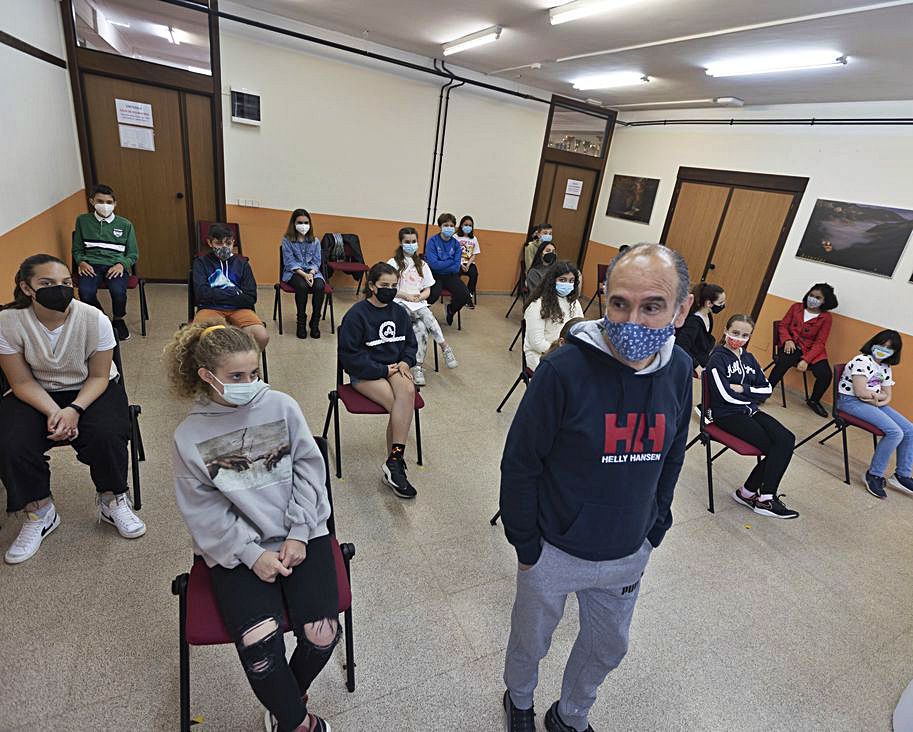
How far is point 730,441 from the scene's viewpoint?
286 cm

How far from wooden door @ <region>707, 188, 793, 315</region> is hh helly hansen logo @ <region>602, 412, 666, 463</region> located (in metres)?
5.39

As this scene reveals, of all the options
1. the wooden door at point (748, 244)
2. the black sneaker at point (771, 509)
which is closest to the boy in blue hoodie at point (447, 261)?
the wooden door at point (748, 244)

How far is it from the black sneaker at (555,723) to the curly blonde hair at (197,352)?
5.06 feet

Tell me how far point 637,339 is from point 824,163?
17.8ft

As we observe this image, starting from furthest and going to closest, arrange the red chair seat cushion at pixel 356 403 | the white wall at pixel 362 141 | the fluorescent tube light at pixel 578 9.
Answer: the white wall at pixel 362 141, the fluorescent tube light at pixel 578 9, the red chair seat cushion at pixel 356 403

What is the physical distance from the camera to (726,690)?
6.07 ft

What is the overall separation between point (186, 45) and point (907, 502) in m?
7.43

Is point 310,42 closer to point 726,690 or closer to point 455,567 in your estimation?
point 455,567

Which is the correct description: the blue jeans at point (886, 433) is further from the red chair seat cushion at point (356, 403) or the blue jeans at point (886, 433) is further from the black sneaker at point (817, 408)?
the red chair seat cushion at point (356, 403)

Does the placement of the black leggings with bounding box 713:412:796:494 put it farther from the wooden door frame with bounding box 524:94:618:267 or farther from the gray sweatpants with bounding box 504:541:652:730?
the wooden door frame with bounding box 524:94:618:267

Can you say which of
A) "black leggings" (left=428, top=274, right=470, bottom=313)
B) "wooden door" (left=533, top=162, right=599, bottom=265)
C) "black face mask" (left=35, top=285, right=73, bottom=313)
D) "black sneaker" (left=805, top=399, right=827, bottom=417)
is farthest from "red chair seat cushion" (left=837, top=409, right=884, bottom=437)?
"wooden door" (left=533, top=162, right=599, bottom=265)

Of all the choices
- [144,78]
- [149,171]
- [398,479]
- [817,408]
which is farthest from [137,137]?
[817,408]

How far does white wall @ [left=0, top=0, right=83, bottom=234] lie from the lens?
9.67ft

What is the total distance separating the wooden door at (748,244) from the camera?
5.42m
